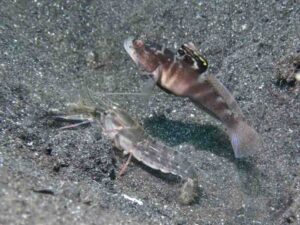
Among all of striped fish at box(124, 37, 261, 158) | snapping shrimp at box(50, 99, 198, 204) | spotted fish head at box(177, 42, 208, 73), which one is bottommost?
snapping shrimp at box(50, 99, 198, 204)

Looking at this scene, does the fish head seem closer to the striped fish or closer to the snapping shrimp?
the striped fish

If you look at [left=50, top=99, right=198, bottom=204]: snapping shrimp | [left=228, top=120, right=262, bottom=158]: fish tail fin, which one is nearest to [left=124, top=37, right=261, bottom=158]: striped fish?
[left=228, top=120, right=262, bottom=158]: fish tail fin

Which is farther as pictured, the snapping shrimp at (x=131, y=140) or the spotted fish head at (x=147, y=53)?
the snapping shrimp at (x=131, y=140)

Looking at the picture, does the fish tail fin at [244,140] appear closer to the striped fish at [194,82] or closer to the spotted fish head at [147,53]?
the striped fish at [194,82]

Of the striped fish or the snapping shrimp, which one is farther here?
the snapping shrimp

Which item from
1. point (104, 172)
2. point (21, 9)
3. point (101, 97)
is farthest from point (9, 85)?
point (21, 9)

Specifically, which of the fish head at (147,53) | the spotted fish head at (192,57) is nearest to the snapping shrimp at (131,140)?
the fish head at (147,53)

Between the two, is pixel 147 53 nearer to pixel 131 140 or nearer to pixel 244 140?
pixel 131 140
